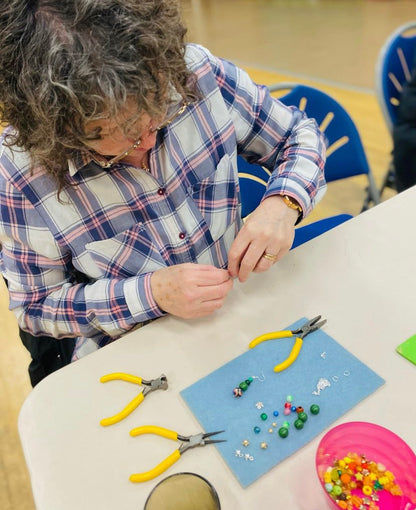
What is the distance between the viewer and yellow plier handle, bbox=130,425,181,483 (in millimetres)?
574

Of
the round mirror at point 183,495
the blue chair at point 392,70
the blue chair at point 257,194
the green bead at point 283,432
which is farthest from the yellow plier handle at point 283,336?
the blue chair at point 392,70

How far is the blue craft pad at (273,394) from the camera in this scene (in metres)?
0.59

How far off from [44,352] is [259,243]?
1.63 ft

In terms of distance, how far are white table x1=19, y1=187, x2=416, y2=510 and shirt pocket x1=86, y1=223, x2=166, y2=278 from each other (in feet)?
0.43

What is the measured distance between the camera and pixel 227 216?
3.17 feet

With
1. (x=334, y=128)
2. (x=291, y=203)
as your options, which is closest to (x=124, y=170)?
(x=291, y=203)

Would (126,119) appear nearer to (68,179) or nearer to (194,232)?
(68,179)

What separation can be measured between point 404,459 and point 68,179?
66 centimetres

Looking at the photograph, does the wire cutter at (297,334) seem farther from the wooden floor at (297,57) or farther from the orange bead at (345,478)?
the wooden floor at (297,57)

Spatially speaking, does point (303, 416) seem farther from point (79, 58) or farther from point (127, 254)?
point (79, 58)

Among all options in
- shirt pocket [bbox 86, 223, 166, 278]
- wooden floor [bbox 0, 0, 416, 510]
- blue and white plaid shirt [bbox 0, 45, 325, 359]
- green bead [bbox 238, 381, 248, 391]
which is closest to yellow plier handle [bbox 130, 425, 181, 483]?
green bead [bbox 238, 381, 248, 391]

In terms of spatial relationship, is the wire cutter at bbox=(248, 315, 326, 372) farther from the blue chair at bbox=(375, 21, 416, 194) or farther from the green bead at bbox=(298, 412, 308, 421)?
the blue chair at bbox=(375, 21, 416, 194)

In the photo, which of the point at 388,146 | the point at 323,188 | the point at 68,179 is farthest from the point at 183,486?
the point at 388,146

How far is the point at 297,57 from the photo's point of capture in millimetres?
3971
